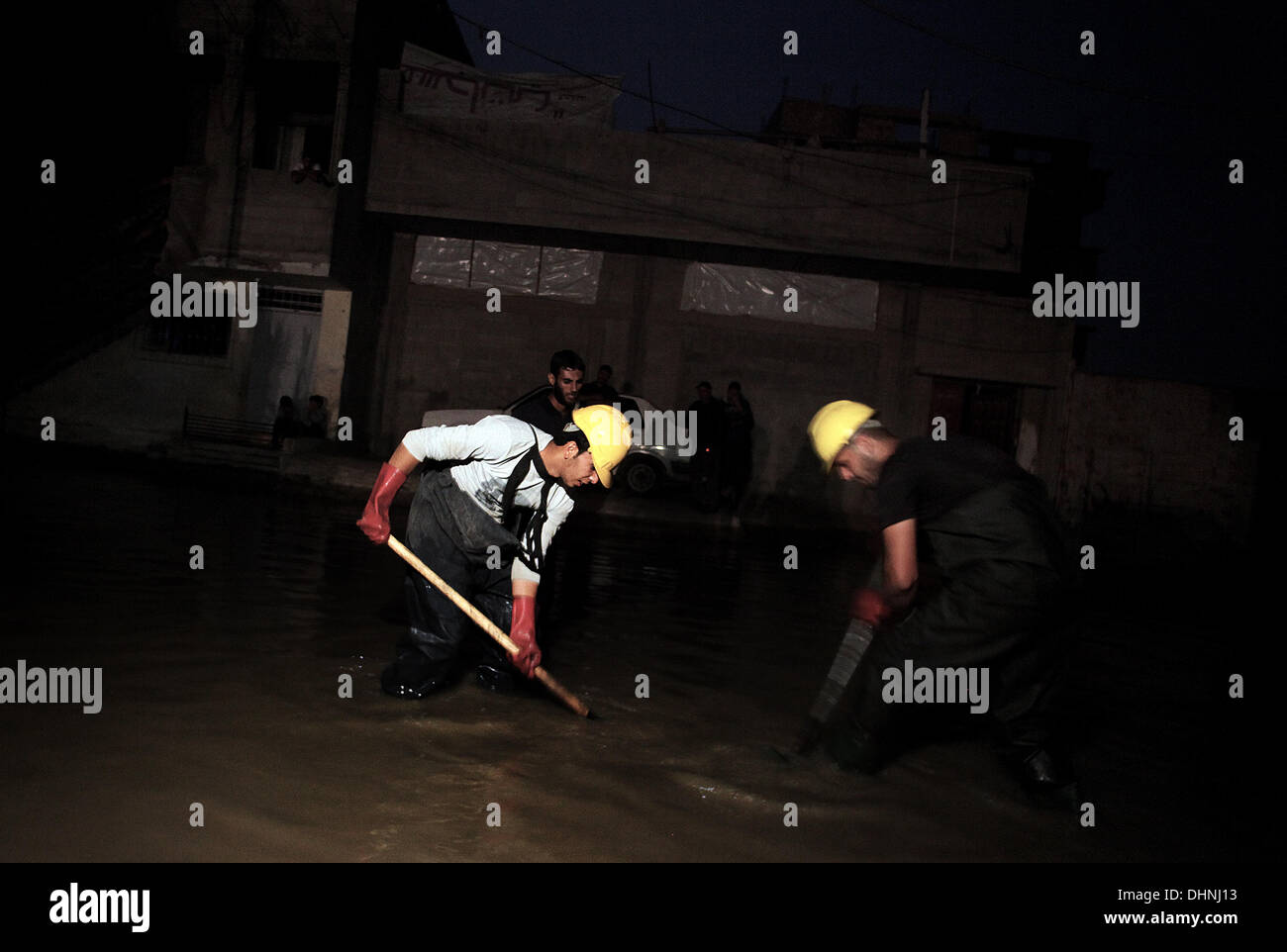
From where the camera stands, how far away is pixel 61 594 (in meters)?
6.02

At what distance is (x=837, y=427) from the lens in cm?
402

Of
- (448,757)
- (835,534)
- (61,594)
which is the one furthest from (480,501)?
(835,534)

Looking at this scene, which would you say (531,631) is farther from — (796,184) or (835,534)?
(796,184)

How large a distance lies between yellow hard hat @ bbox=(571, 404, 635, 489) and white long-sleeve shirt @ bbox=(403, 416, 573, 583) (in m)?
0.41

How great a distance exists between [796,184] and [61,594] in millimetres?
14554

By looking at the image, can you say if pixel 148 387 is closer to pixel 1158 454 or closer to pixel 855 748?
pixel 855 748

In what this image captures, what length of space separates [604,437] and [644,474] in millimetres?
11217

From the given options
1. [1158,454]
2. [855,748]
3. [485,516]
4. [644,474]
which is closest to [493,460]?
[485,516]

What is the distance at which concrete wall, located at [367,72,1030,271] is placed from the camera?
57.8ft
